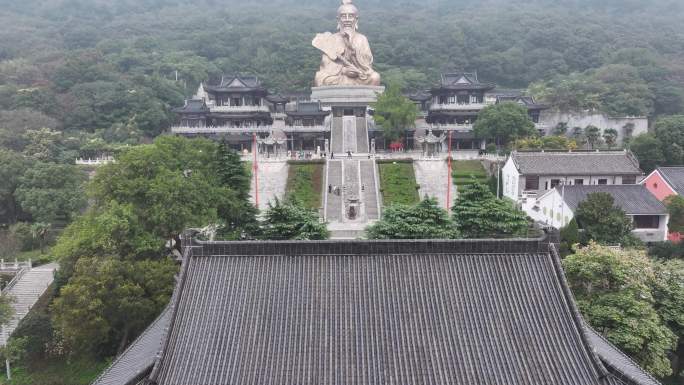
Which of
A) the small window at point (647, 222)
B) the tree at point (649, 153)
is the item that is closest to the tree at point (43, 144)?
the small window at point (647, 222)

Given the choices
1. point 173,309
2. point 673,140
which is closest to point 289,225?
point 173,309

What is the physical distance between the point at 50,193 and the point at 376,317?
27.9 m

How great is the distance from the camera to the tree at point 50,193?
110 ft

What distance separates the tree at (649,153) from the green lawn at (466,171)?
11495mm

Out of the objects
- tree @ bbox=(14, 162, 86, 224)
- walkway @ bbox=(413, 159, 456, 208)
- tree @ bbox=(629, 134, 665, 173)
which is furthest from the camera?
tree @ bbox=(629, 134, 665, 173)

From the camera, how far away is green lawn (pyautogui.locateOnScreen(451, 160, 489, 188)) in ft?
140

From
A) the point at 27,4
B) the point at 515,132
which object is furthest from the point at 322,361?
the point at 27,4

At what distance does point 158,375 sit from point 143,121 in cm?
4905

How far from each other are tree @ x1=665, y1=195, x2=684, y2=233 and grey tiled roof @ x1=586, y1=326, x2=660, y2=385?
1955cm

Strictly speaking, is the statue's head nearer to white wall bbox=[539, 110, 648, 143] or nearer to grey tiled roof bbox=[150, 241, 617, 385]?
white wall bbox=[539, 110, 648, 143]

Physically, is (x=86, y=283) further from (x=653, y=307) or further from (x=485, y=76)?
(x=485, y=76)

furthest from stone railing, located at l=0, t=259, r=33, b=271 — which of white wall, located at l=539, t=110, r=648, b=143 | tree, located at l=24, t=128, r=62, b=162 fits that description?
white wall, located at l=539, t=110, r=648, b=143

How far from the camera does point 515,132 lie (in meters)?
47.6

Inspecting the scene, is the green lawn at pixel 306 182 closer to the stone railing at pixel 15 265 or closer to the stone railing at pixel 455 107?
the stone railing at pixel 15 265
